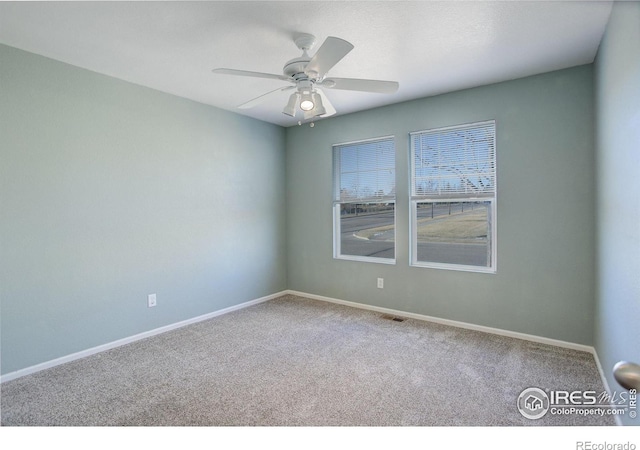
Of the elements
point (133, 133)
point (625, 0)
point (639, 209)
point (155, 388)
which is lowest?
point (155, 388)

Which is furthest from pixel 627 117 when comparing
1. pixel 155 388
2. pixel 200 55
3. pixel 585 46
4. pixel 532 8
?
pixel 155 388

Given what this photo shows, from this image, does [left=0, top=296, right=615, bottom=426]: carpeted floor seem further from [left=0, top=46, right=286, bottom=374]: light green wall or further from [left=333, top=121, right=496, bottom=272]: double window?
[left=333, top=121, right=496, bottom=272]: double window

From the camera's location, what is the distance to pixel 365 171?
4.28 m

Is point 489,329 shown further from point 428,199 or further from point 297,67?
point 297,67

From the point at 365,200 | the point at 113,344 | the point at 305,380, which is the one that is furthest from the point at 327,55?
the point at 113,344

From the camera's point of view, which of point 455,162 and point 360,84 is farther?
point 455,162

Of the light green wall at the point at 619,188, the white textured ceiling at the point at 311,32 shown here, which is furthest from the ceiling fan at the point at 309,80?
the light green wall at the point at 619,188

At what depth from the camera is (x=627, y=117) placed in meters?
1.72

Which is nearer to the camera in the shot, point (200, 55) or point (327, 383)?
point (327, 383)

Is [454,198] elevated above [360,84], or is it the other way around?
[360,84]

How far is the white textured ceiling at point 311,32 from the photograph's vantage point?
204cm

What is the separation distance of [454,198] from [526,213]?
683 millimetres
